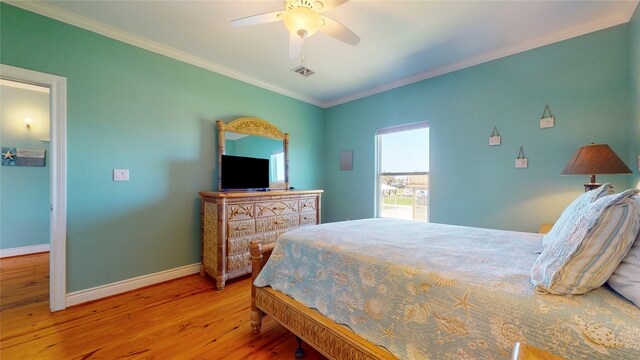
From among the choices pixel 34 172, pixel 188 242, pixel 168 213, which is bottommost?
pixel 188 242

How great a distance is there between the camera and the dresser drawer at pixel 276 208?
2.79 meters

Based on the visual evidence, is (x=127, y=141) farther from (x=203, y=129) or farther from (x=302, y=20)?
(x=302, y=20)

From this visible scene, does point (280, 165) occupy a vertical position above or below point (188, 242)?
above

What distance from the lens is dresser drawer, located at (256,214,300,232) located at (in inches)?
110

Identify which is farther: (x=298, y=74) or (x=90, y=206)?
(x=298, y=74)

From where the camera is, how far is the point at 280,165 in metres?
3.61

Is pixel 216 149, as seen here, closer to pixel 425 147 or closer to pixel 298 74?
pixel 298 74

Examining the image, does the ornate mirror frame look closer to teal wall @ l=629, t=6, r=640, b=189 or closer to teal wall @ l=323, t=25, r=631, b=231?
teal wall @ l=323, t=25, r=631, b=231

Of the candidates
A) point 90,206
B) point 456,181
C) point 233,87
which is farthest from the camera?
point 233,87

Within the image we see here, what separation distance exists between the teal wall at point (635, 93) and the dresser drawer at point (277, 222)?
123 inches

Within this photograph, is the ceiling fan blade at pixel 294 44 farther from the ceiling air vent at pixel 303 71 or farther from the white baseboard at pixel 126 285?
the white baseboard at pixel 126 285

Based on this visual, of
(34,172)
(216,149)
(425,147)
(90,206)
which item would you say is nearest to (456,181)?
(425,147)

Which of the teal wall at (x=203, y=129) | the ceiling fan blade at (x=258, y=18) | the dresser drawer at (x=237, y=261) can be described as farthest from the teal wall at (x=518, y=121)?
the dresser drawer at (x=237, y=261)

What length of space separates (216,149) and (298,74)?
1.47m
